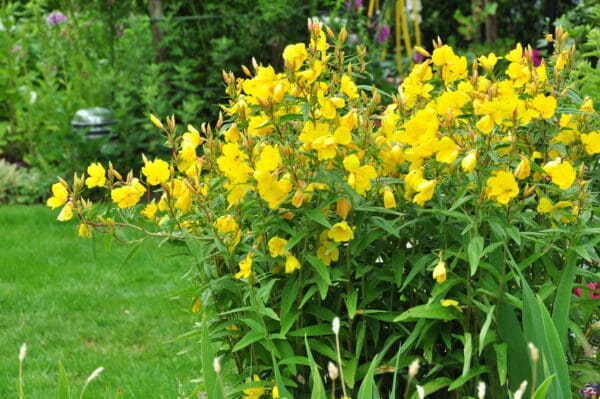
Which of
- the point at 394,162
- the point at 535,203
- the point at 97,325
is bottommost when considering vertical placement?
the point at 97,325

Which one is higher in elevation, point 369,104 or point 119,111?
point 369,104

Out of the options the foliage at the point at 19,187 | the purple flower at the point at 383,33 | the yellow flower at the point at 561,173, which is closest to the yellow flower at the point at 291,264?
the yellow flower at the point at 561,173

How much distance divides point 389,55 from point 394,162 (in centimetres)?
571

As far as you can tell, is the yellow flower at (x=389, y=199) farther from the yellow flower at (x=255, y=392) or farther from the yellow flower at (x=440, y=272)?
the yellow flower at (x=255, y=392)

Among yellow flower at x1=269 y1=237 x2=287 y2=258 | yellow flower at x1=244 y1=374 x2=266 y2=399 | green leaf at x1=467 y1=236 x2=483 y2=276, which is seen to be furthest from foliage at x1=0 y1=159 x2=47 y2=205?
green leaf at x1=467 y1=236 x2=483 y2=276

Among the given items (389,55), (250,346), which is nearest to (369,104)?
(250,346)

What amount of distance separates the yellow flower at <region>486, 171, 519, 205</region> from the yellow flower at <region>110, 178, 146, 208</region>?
2.50 ft

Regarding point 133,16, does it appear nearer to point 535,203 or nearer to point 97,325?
point 97,325

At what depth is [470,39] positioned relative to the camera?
318 inches

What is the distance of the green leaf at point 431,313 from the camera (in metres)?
1.79

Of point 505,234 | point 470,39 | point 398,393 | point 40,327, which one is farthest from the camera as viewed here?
point 470,39

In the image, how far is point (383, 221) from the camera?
6.16 feet

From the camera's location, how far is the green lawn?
11.3ft

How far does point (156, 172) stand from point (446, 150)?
0.63 metres
